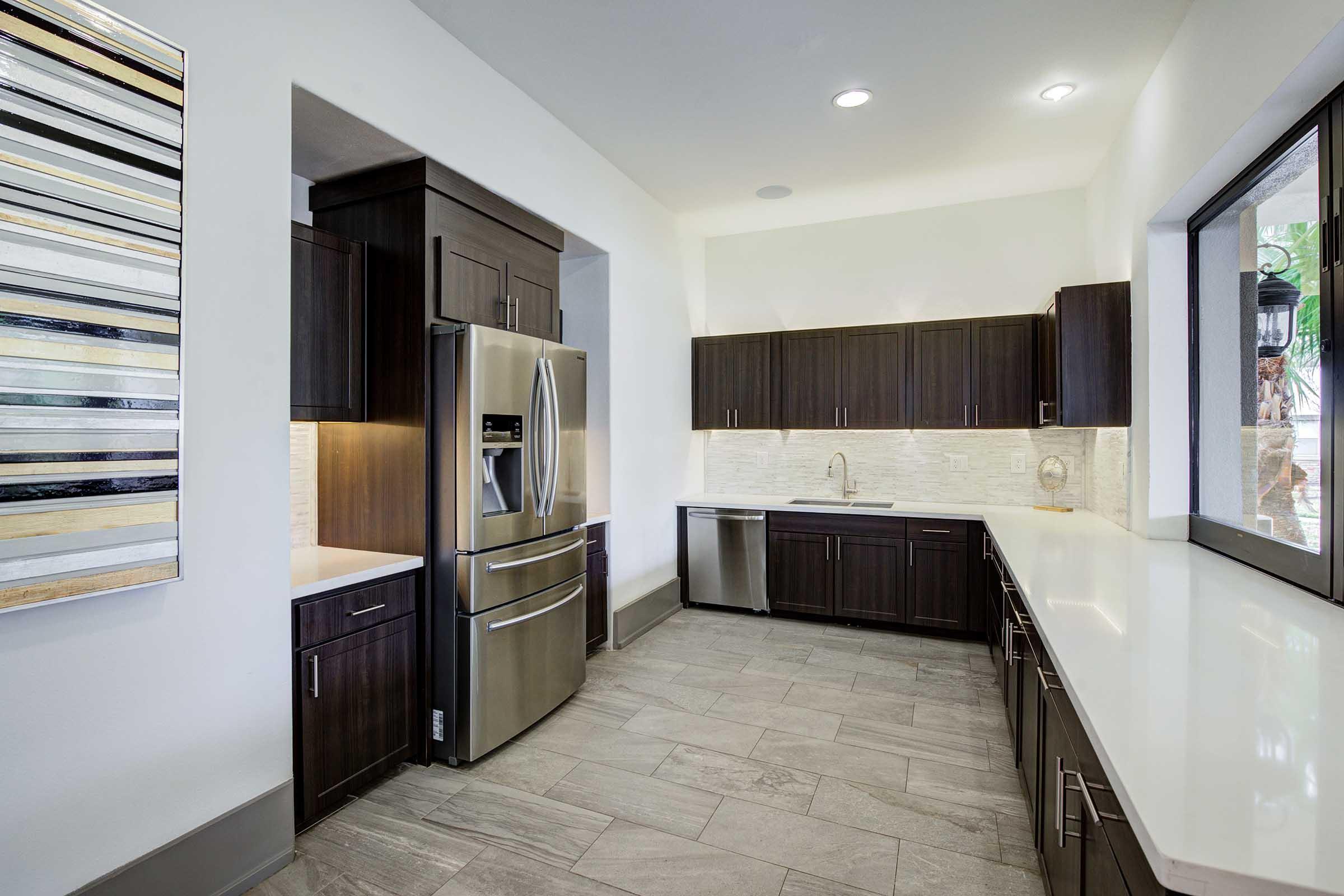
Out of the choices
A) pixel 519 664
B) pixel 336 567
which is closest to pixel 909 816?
pixel 519 664

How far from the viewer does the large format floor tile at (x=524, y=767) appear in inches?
99.7

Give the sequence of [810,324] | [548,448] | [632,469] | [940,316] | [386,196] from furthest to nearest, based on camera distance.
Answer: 1. [810,324]
2. [940,316]
3. [632,469]
4. [548,448]
5. [386,196]

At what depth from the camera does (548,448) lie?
297 centimetres

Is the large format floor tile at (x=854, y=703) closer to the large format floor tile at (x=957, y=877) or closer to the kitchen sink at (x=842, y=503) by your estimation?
the large format floor tile at (x=957, y=877)

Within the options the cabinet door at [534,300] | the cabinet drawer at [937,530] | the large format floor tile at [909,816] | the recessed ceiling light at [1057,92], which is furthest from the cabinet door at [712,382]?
the large format floor tile at [909,816]

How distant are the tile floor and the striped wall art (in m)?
1.15

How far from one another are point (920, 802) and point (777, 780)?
51 cm

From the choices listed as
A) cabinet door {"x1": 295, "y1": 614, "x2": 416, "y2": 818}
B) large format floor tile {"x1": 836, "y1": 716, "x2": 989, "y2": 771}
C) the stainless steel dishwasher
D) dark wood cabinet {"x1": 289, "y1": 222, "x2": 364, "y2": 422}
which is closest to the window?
large format floor tile {"x1": 836, "y1": 716, "x2": 989, "y2": 771}

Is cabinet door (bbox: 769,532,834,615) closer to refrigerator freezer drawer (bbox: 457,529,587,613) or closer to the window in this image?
refrigerator freezer drawer (bbox: 457,529,587,613)

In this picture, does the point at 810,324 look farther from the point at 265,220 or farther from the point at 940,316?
the point at 265,220

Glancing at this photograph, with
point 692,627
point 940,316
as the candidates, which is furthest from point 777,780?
point 940,316

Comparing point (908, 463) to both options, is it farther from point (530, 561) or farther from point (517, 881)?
point (517, 881)

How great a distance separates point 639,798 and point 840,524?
2594 mm

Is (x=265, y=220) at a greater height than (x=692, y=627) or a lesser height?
greater
